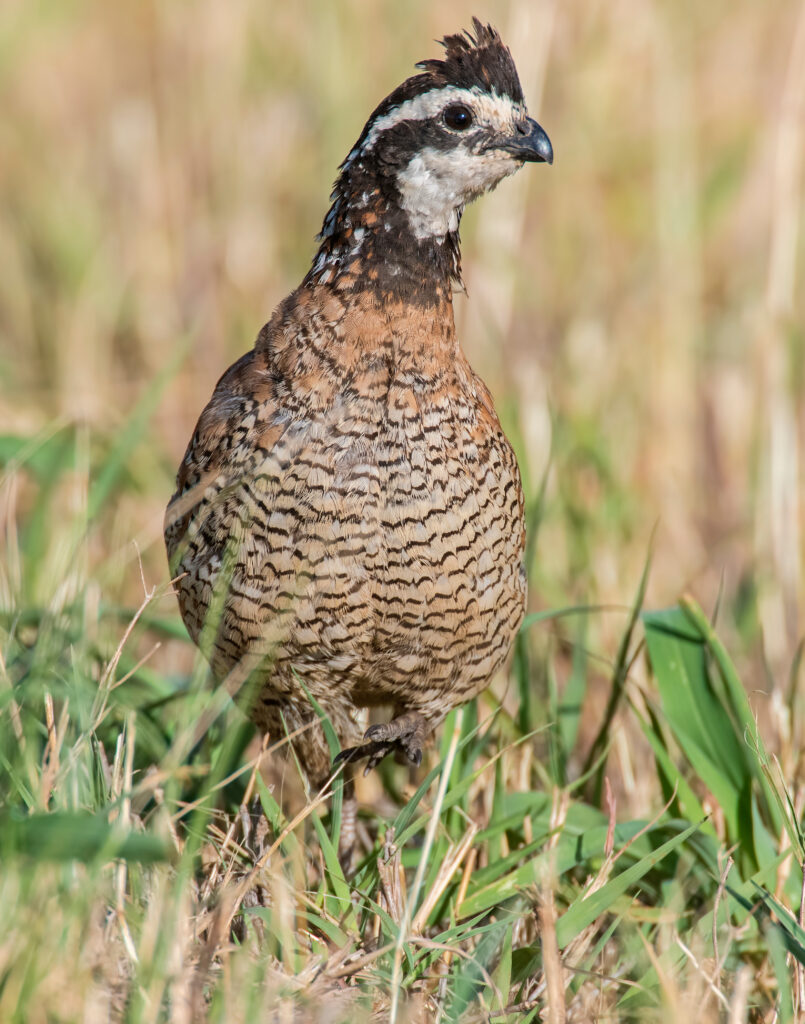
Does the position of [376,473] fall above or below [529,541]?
above

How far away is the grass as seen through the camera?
8.72 feet

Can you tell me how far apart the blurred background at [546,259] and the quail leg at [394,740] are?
1580 millimetres

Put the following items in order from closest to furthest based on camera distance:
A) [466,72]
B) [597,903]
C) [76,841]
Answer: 1. [76,841]
2. [597,903]
3. [466,72]

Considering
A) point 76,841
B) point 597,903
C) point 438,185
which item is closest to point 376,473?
point 438,185

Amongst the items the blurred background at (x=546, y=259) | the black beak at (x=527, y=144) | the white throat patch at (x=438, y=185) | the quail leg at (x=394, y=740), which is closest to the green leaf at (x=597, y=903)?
the quail leg at (x=394, y=740)

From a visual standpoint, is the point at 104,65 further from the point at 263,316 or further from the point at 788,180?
the point at 788,180

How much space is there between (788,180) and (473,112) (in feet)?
7.64

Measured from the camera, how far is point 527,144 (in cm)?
337

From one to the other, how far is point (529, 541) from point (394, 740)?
94cm

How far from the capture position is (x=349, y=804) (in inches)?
148

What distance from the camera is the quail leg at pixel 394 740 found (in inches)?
133

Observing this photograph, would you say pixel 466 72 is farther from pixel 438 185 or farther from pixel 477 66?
pixel 438 185

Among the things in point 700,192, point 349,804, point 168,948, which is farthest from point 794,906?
point 700,192

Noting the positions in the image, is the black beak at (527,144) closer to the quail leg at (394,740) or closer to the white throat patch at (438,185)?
the white throat patch at (438,185)
